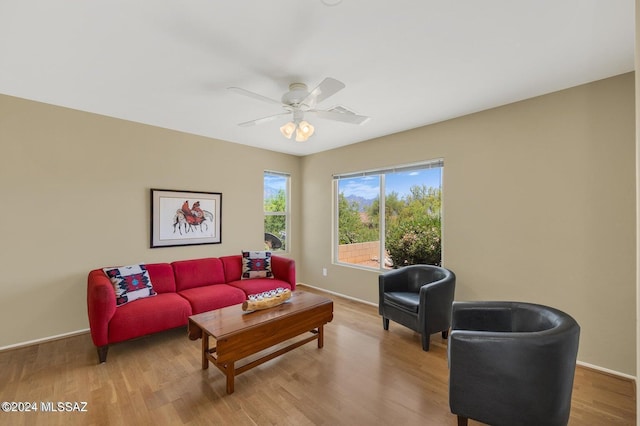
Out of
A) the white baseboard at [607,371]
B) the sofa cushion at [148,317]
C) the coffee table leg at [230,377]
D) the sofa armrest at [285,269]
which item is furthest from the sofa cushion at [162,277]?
the white baseboard at [607,371]

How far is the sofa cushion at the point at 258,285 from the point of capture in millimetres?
3445

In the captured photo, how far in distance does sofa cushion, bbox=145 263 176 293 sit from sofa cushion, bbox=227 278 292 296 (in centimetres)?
72

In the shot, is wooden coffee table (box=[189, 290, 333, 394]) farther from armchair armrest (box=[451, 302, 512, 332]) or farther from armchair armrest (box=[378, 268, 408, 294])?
armchair armrest (box=[451, 302, 512, 332])

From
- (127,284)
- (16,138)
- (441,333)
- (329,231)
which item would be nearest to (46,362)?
(127,284)

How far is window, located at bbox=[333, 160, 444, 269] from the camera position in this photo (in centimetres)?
358

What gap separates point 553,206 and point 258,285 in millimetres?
3350

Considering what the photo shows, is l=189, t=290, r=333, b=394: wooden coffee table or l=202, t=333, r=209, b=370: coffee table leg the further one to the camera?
l=202, t=333, r=209, b=370: coffee table leg

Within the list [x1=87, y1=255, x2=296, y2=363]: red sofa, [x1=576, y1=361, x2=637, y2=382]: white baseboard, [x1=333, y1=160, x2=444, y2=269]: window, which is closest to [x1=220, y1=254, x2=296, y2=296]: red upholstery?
[x1=87, y1=255, x2=296, y2=363]: red sofa

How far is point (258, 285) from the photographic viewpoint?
3566 millimetres

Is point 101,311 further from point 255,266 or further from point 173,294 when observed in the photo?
point 255,266

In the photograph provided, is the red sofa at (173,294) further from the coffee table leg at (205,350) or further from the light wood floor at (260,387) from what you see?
the coffee table leg at (205,350)

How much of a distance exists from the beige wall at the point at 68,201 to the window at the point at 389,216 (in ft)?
7.84

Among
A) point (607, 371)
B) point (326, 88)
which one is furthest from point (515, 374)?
point (326, 88)

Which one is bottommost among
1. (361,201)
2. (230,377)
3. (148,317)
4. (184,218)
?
(230,377)
